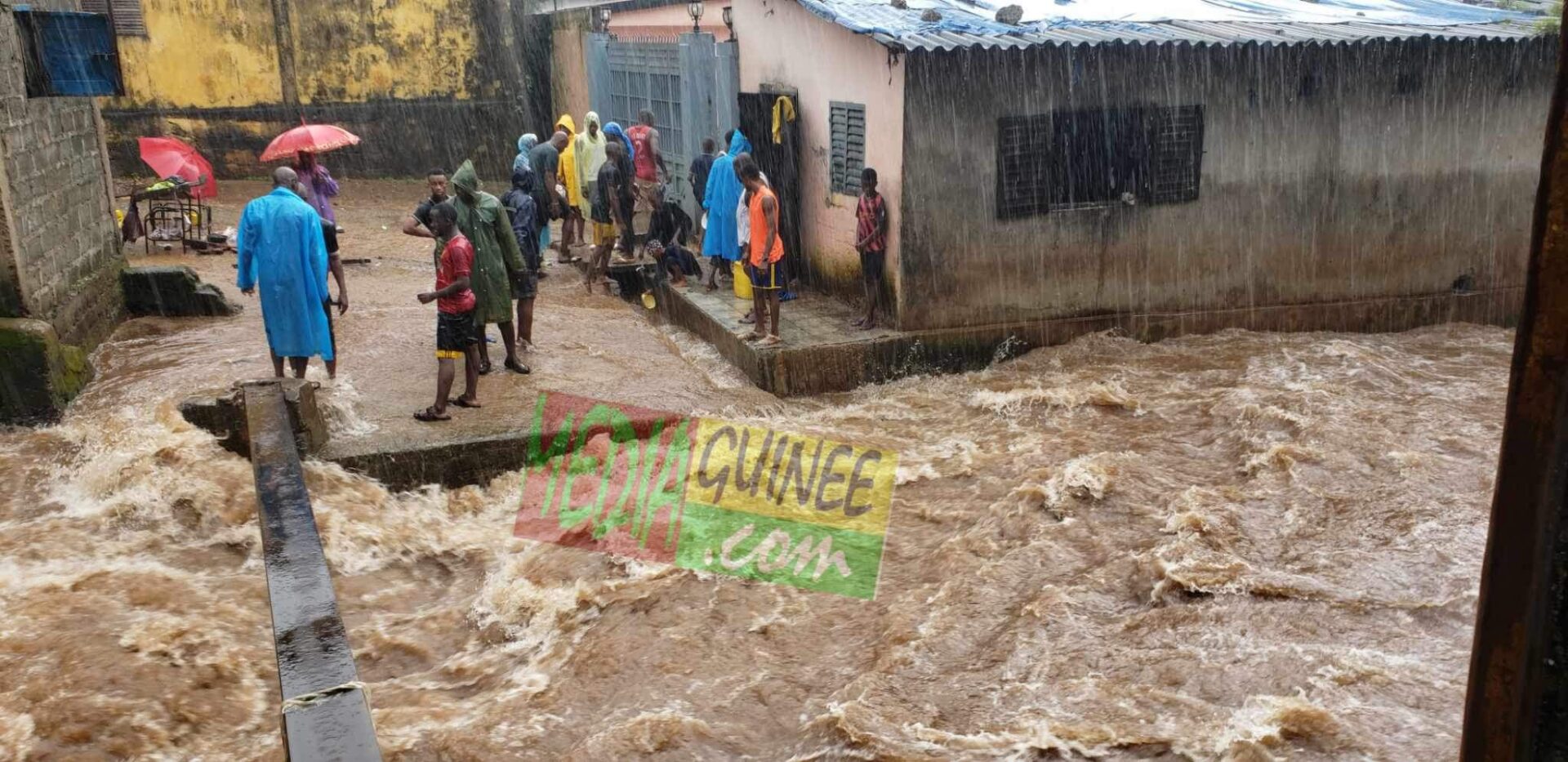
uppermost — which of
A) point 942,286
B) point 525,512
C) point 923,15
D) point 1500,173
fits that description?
point 923,15

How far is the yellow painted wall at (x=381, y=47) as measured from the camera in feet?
57.5

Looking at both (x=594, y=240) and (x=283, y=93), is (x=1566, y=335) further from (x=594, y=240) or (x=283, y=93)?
(x=283, y=93)

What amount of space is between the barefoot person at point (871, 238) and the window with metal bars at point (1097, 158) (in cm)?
96

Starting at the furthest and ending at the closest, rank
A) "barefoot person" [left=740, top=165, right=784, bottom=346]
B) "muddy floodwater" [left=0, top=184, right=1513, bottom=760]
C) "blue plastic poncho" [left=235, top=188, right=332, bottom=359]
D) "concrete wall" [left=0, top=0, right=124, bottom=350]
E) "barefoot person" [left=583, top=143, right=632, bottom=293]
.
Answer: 1. "barefoot person" [left=583, top=143, right=632, bottom=293]
2. "barefoot person" [left=740, top=165, right=784, bottom=346]
3. "concrete wall" [left=0, top=0, right=124, bottom=350]
4. "blue plastic poncho" [left=235, top=188, right=332, bottom=359]
5. "muddy floodwater" [left=0, top=184, right=1513, bottom=760]

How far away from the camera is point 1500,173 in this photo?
10.2 meters

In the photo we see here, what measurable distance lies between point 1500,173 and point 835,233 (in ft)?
19.8

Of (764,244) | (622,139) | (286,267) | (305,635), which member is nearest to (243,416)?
(286,267)

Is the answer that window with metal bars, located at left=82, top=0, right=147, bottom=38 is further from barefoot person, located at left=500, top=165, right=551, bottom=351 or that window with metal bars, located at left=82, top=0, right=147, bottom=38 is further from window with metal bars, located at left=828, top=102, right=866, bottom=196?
window with metal bars, located at left=828, top=102, right=866, bottom=196

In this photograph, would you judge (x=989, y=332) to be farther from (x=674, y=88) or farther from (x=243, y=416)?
(x=674, y=88)

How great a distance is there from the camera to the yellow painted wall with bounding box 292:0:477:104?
1753 cm

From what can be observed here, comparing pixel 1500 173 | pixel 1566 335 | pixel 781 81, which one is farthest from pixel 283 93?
pixel 1566 335

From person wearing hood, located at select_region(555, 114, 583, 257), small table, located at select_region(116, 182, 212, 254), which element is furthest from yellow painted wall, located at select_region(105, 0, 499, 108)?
person wearing hood, located at select_region(555, 114, 583, 257)

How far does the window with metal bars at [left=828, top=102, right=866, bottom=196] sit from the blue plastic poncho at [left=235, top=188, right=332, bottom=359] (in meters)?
4.21

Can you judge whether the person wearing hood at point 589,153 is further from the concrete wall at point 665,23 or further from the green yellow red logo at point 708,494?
the green yellow red logo at point 708,494
